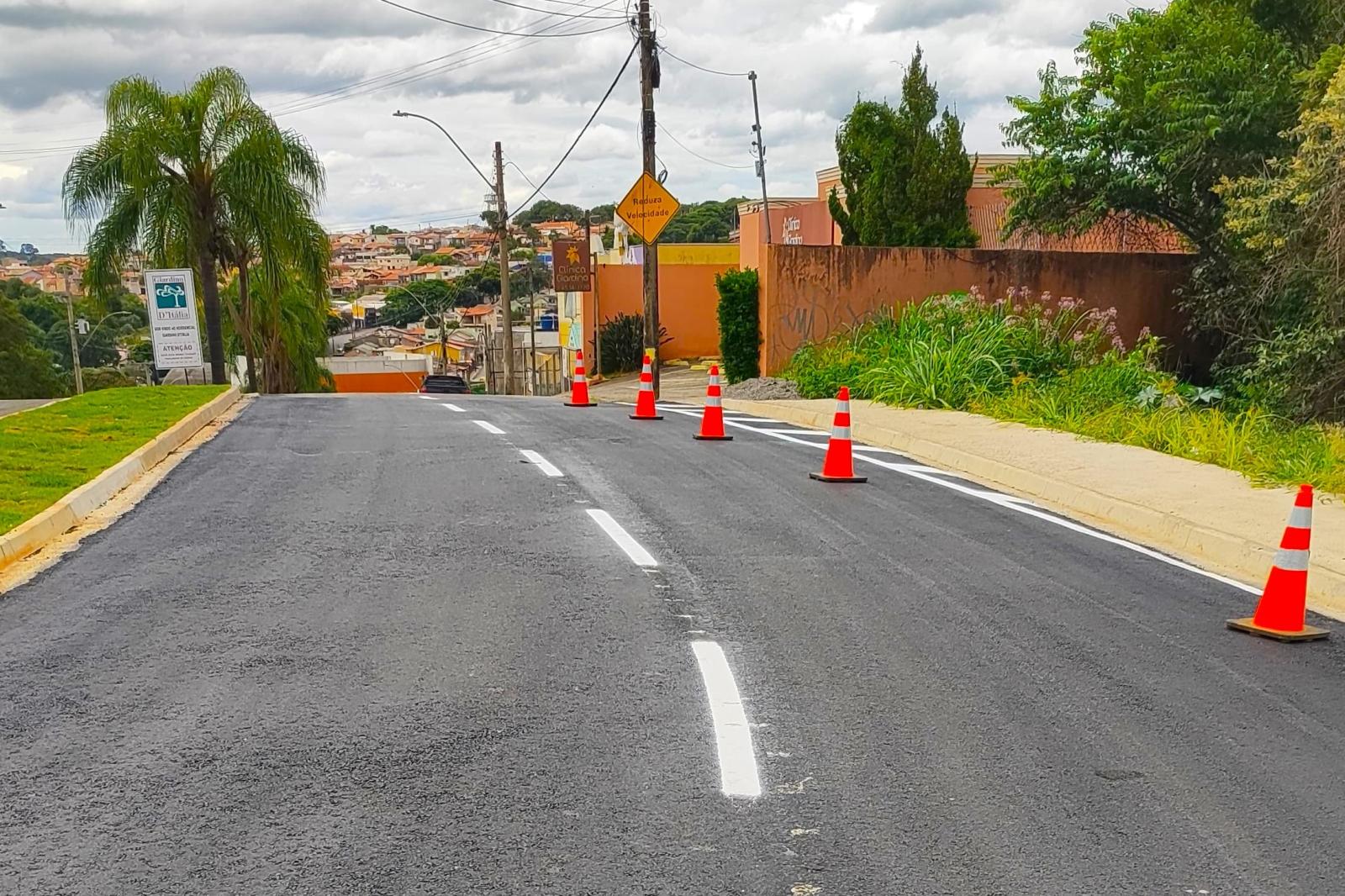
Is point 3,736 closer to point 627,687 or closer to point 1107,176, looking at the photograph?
point 627,687

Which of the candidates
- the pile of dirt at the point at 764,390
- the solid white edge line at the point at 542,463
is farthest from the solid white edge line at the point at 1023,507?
the pile of dirt at the point at 764,390

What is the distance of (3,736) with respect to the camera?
4.88 m

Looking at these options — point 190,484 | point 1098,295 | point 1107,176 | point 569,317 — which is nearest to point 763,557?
point 190,484

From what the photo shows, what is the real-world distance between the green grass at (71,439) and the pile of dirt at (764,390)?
332 inches

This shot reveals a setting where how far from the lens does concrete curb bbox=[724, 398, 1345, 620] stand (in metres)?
7.95

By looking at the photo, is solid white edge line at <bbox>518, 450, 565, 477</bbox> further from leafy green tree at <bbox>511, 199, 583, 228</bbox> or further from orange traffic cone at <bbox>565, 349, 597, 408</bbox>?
leafy green tree at <bbox>511, 199, 583, 228</bbox>

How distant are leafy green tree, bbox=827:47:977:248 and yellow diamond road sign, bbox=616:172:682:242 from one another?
6.27 metres

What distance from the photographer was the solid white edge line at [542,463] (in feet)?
37.8

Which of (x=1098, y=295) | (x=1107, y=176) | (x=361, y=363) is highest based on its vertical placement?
(x=1107, y=176)

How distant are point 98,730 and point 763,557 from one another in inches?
170

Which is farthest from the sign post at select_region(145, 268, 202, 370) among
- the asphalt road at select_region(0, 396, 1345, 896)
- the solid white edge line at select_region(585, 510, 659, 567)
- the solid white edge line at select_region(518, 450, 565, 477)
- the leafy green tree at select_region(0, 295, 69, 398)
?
the leafy green tree at select_region(0, 295, 69, 398)

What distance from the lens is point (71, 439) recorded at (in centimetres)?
1297

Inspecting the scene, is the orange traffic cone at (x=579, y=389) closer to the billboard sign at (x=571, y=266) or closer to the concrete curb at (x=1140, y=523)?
the concrete curb at (x=1140, y=523)

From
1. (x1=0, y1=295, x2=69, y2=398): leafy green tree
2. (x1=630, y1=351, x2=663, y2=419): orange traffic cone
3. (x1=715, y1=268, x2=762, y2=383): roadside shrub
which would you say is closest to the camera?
(x1=630, y1=351, x2=663, y2=419): orange traffic cone
